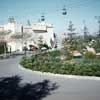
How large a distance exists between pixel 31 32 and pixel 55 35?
15151mm

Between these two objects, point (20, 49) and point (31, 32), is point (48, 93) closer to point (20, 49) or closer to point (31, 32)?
point (20, 49)

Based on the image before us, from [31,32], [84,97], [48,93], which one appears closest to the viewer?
[84,97]

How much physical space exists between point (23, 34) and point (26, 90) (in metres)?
51.3

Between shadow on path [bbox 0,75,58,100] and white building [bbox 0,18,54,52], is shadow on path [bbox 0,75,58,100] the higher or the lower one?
the lower one

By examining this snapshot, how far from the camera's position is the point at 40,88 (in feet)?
52.9

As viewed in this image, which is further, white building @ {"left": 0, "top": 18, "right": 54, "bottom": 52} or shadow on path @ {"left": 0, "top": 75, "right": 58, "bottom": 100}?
white building @ {"left": 0, "top": 18, "right": 54, "bottom": 52}

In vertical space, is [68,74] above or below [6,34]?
below

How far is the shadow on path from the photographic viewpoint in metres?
14.0

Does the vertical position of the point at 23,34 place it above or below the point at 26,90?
above

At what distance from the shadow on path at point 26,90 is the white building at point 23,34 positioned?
4247 centimetres

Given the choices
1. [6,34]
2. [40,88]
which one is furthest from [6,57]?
[40,88]

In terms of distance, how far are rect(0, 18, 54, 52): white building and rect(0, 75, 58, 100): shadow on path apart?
42.5m

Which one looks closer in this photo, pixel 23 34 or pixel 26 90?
pixel 26 90

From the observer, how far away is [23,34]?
6619 cm
